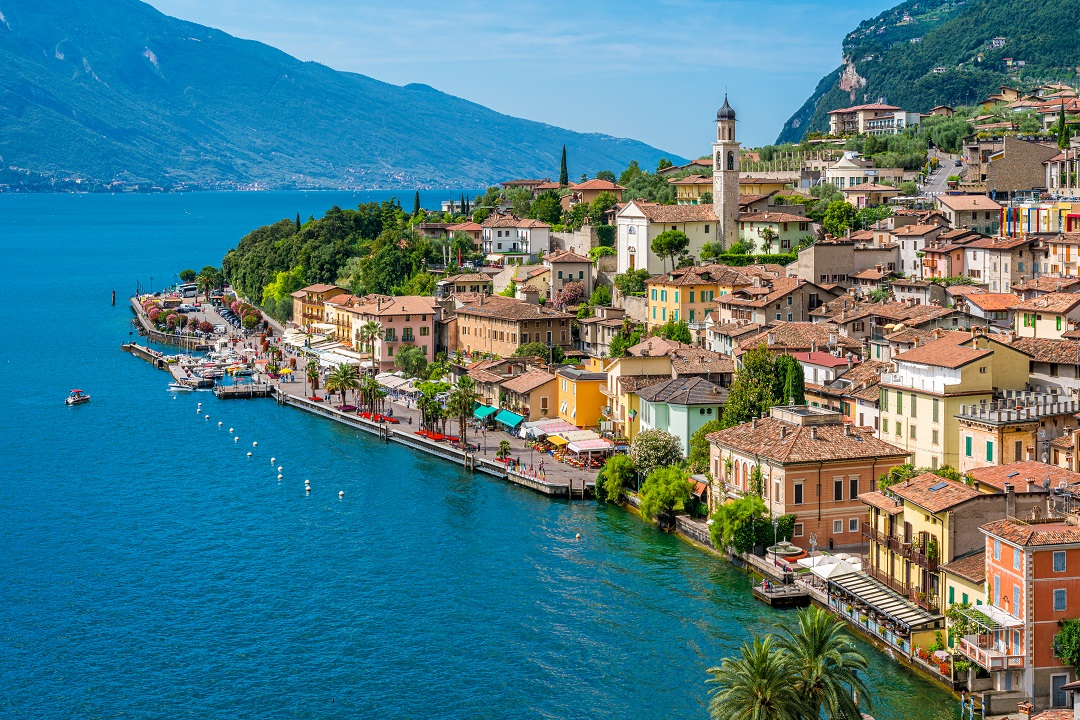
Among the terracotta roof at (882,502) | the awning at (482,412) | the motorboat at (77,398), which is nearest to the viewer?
the terracotta roof at (882,502)

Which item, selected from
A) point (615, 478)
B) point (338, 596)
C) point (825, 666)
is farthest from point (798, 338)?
point (825, 666)

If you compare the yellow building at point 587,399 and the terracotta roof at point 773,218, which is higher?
the terracotta roof at point 773,218

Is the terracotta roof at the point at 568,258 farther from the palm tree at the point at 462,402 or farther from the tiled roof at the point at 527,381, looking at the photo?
the palm tree at the point at 462,402

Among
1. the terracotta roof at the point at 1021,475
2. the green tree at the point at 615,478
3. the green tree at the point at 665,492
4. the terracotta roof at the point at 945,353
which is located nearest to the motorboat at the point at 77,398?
the green tree at the point at 615,478

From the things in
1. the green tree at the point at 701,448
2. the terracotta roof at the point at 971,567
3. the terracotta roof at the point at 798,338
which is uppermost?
the terracotta roof at the point at 798,338

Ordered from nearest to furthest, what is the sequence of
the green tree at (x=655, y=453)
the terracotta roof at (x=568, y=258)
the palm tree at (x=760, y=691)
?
the palm tree at (x=760, y=691) < the green tree at (x=655, y=453) < the terracotta roof at (x=568, y=258)

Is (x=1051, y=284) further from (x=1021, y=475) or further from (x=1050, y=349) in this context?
(x=1021, y=475)

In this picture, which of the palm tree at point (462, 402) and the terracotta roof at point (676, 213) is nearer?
the palm tree at point (462, 402)

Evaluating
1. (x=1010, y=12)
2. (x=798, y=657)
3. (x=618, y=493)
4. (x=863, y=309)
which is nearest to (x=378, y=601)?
(x=618, y=493)
